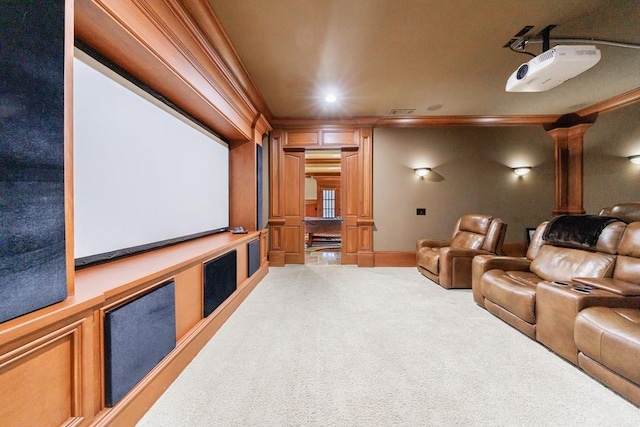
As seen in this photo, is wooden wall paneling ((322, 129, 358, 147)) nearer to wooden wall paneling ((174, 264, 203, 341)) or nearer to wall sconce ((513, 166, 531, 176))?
wall sconce ((513, 166, 531, 176))

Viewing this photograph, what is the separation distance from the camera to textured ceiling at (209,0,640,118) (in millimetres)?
2266

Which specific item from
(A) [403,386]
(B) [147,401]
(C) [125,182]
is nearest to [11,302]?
(B) [147,401]

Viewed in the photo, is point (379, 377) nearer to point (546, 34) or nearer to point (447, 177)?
point (546, 34)

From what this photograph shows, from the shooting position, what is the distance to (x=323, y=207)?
12.7 meters

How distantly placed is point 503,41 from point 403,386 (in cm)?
327

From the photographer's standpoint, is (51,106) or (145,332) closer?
(51,106)

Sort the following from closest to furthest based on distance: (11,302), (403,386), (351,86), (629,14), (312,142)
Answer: (11,302) → (403,386) → (629,14) → (351,86) → (312,142)

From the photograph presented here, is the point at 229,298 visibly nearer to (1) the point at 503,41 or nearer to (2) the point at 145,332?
(2) the point at 145,332

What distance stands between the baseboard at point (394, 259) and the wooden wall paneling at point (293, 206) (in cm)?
146

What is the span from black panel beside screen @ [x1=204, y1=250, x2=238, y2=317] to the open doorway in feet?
9.10

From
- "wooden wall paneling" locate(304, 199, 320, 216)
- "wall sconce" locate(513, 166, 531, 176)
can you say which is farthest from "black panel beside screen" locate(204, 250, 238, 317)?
"wooden wall paneling" locate(304, 199, 320, 216)

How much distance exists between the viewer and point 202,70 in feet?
8.19

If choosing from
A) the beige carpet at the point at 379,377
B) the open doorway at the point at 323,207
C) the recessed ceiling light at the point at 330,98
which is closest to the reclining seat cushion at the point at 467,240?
the beige carpet at the point at 379,377

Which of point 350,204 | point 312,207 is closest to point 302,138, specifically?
point 350,204
